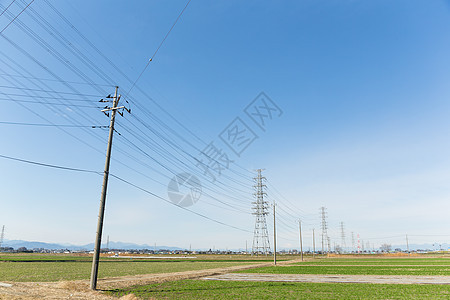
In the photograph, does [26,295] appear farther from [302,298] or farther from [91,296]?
[302,298]

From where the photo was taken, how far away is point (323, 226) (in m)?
158

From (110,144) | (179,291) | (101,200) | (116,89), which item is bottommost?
(179,291)

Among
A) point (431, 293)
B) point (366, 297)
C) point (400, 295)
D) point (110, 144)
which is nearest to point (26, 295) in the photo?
point (110, 144)

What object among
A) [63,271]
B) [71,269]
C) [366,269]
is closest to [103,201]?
[63,271]

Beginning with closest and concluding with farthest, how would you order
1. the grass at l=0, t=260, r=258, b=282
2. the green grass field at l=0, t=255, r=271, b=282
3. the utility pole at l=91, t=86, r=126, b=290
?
1. the utility pole at l=91, t=86, r=126, b=290
2. the grass at l=0, t=260, r=258, b=282
3. the green grass field at l=0, t=255, r=271, b=282

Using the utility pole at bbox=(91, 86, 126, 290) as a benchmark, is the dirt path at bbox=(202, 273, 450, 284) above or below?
below

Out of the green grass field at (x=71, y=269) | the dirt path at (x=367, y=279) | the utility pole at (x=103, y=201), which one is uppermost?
the utility pole at (x=103, y=201)

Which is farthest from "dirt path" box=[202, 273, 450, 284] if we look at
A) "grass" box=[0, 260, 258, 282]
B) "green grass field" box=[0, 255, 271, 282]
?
"green grass field" box=[0, 255, 271, 282]

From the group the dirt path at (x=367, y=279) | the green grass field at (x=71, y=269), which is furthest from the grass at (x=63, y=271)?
→ the dirt path at (x=367, y=279)

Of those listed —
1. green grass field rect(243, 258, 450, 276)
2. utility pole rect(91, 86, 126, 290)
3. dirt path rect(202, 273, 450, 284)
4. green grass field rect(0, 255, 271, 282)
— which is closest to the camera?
utility pole rect(91, 86, 126, 290)

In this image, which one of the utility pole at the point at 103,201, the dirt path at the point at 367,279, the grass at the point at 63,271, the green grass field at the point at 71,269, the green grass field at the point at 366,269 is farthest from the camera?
the green grass field at the point at 366,269

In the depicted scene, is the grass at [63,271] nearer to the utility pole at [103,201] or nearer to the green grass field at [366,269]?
the utility pole at [103,201]

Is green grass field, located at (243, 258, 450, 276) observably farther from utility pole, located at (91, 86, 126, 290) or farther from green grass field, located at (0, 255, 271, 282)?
utility pole, located at (91, 86, 126, 290)

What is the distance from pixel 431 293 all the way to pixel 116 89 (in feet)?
100
